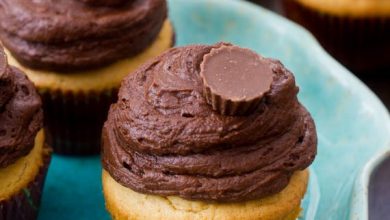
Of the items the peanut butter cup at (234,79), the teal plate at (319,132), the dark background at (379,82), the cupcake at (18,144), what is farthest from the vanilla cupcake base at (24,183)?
the dark background at (379,82)

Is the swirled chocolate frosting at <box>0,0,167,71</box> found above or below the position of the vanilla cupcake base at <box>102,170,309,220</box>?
above

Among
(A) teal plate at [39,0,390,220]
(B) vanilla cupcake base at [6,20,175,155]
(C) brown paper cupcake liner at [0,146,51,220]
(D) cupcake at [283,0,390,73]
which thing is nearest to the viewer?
(C) brown paper cupcake liner at [0,146,51,220]

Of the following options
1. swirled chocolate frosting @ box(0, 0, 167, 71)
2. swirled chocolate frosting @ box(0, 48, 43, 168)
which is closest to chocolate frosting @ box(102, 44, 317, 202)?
swirled chocolate frosting @ box(0, 48, 43, 168)

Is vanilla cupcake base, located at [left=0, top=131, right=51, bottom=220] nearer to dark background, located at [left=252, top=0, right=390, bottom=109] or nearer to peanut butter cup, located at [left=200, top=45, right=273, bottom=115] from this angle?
peanut butter cup, located at [left=200, top=45, right=273, bottom=115]

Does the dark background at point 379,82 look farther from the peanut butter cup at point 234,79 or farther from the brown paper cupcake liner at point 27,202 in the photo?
the brown paper cupcake liner at point 27,202

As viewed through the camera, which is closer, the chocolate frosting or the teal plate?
the chocolate frosting

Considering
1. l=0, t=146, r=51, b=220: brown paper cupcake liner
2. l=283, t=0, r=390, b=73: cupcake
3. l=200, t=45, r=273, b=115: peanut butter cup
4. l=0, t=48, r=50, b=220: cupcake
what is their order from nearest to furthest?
l=200, t=45, r=273, b=115: peanut butter cup
l=0, t=48, r=50, b=220: cupcake
l=0, t=146, r=51, b=220: brown paper cupcake liner
l=283, t=0, r=390, b=73: cupcake

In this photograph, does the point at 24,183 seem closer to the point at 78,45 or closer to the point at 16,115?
the point at 16,115
